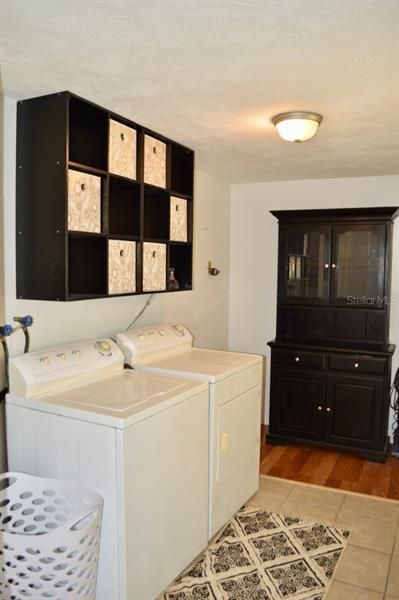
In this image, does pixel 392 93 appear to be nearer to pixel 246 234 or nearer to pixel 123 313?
pixel 123 313

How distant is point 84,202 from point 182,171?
1083 millimetres

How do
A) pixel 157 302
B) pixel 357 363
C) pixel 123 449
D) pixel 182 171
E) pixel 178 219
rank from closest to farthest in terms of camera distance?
pixel 123 449 → pixel 178 219 → pixel 182 171 → pixel 157 302 → pixel 357 363

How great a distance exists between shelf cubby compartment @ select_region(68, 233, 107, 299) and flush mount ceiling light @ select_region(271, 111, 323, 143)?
1.11 m

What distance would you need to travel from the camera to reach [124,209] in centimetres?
284

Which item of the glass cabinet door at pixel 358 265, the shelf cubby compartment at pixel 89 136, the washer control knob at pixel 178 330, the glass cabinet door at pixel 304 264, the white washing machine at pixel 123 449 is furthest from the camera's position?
the glass cabinet door at pixel 304 264

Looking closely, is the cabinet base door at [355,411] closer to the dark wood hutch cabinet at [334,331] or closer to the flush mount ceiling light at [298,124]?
the dark wood hutch cabinet at [334,331]

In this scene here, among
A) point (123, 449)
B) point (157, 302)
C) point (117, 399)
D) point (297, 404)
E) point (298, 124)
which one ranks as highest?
point (298, 124)

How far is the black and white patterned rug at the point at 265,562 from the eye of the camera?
7.56ft

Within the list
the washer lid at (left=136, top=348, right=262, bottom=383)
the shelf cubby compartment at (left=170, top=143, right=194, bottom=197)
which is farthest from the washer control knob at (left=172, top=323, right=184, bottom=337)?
the shelf cubby compartment at (left=170, top=143, right=194, bottom=197)

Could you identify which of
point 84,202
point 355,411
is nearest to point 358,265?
point 355,411

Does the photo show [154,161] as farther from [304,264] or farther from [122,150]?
[304,264]

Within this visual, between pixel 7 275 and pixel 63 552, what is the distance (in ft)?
4.09

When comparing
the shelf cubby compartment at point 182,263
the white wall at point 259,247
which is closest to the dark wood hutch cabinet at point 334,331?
the white wall at point 259,247

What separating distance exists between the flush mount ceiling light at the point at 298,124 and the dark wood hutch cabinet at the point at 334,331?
62.2 inches
